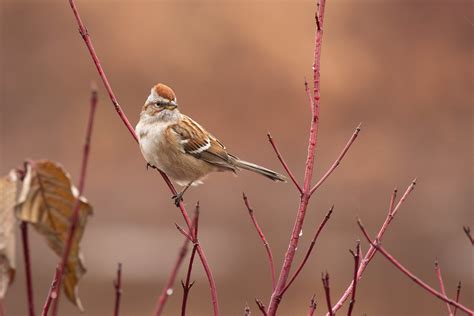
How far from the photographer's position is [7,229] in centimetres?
162

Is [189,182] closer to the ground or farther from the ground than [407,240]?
closer to the ground

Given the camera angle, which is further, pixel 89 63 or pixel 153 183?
pixel 89 63

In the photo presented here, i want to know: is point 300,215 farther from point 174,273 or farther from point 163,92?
point 163,92

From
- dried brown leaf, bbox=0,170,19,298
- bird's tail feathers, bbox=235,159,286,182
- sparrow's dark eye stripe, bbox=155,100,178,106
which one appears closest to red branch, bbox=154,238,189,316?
dried brown leaf, bbox=0,170,19,298

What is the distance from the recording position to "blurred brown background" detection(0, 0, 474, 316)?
1672 cm

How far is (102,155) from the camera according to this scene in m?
20.4

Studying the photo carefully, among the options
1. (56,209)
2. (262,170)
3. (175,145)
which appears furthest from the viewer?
(262,170)

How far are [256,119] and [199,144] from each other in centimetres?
1625

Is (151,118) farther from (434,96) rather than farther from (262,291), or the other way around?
(434,96)

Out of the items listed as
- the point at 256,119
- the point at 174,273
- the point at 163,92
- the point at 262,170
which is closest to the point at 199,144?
the point at 262,170

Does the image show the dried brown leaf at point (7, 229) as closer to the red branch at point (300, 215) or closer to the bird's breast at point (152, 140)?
the red branch at point (300, 215)

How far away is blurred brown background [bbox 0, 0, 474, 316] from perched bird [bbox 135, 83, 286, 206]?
9029mm

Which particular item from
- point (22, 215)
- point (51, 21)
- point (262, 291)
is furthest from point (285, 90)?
point (22, 215)

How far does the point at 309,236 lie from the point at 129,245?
3506mm
